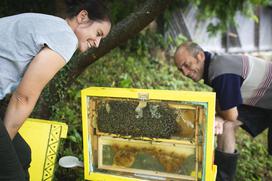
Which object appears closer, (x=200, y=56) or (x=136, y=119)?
(x=136, y=119)

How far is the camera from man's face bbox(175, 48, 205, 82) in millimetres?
3137

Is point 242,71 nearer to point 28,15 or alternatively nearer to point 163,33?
point 28,15

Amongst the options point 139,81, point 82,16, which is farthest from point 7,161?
point 139,81

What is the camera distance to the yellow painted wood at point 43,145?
262 centimetres

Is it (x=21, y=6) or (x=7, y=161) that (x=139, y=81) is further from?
(x=7, y=161)

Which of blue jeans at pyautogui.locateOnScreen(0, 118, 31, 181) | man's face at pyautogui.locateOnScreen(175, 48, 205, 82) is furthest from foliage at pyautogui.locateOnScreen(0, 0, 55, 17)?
blue jeans at pyautogui.locateOnScreen(0, 118, 31, 181)

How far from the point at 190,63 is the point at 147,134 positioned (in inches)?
35.6

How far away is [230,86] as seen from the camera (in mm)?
2879

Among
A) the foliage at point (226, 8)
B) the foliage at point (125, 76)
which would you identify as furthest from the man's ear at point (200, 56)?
the foliage at point (226, 8)

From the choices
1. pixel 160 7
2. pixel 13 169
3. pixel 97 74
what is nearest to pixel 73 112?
pixel 97 74

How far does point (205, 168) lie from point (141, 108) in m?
0.64

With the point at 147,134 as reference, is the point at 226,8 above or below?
above

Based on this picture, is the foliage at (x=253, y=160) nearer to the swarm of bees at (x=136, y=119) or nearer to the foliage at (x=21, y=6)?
the swarm of bees at (x=136, y=119)

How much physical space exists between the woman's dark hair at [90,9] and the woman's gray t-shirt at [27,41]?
259 millimetres
